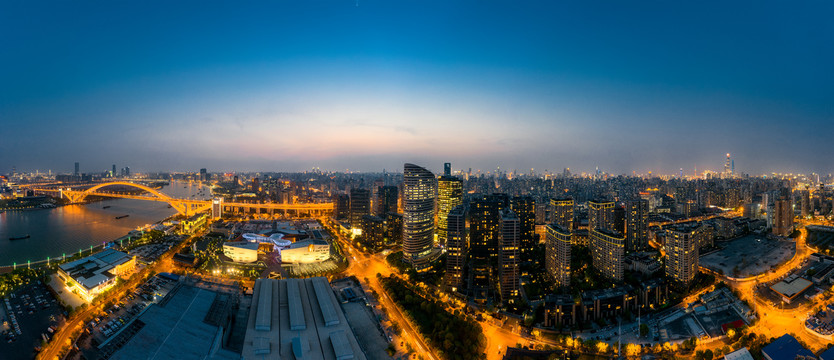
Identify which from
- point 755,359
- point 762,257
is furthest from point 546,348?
point 762,257

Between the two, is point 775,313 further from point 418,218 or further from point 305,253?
point 305,253

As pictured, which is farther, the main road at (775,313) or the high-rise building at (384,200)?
the high-rise building at (384,200)

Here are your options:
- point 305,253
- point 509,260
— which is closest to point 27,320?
point 305,253

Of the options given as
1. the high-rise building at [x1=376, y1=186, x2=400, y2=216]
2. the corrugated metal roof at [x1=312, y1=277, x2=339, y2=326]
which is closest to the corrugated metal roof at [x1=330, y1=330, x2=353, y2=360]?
the corrugated metal roof at [x1=312, y1=277, x2=339, y2=326]

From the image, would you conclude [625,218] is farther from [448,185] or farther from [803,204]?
[803,204]

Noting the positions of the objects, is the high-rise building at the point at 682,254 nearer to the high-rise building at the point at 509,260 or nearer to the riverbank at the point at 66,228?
the high-rise building at the point at 509,260

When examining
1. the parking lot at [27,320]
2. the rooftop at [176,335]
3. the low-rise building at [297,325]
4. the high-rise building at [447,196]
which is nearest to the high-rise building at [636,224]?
the high-rise building at [447,196]
